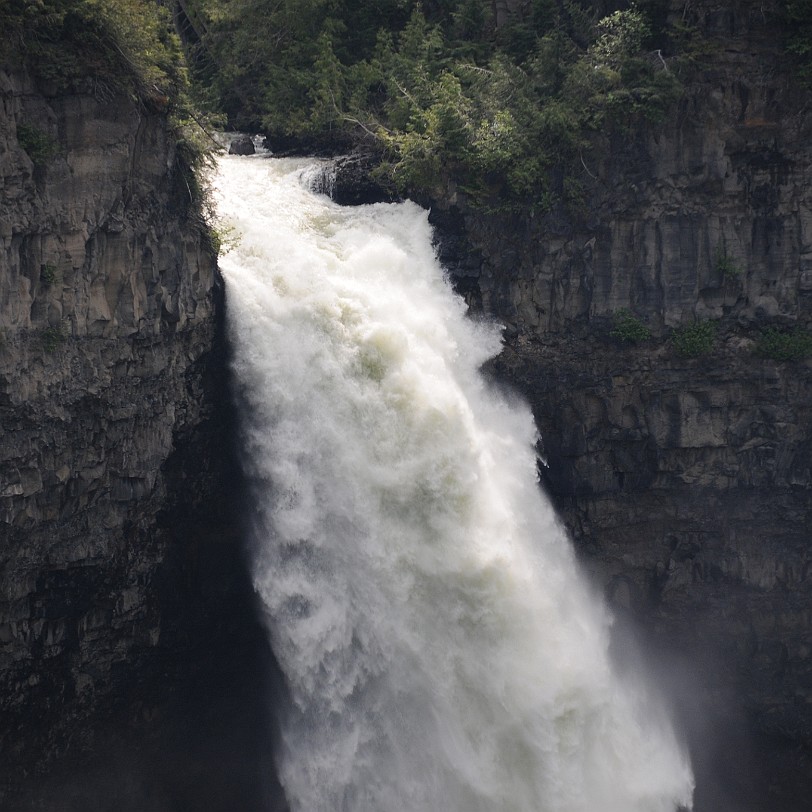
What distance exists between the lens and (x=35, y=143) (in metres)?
17.5

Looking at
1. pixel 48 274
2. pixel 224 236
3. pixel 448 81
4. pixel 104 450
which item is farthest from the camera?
pixel 448 81

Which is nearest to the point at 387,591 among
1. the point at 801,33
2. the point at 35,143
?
the point at 35,143

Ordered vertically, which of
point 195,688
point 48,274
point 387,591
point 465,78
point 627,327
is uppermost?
point 465,78

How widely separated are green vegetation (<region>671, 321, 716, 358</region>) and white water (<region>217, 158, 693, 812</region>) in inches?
257

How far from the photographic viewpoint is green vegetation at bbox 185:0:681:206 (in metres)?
24.4

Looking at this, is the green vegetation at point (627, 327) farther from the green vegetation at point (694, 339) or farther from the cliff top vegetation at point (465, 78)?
the cliff top vegetation at point (465, 78)

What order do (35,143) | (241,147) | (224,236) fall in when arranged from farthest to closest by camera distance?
(241,147) < (224,236) < (35,143)

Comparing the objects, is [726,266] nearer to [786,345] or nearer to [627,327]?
[786,345]

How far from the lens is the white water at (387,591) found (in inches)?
833

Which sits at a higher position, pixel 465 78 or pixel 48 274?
pixel 465 78

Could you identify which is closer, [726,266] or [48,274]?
[48,274]

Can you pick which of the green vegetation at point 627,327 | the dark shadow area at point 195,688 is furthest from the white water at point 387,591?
the green vegetation at point 627,327

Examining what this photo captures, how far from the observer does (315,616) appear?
2122 cm

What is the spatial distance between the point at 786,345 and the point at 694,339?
7.62ft
